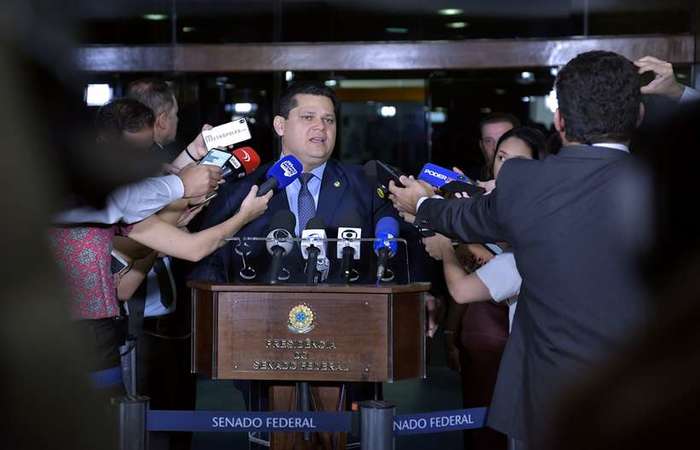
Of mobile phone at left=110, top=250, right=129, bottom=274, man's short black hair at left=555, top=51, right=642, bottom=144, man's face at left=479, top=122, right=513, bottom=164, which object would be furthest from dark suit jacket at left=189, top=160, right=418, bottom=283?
man's face at left=479, top=122, right=513, bottom=164

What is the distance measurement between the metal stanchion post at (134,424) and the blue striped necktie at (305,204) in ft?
3.82

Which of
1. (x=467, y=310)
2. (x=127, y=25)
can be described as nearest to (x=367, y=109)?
(x=127, y=25)

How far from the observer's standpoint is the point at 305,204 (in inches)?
181

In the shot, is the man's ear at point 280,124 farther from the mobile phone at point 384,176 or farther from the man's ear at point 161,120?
the man's ear at point 161,120

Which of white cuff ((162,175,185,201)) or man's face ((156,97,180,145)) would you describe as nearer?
white cuff ((162,175,185,201))

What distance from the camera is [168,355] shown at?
5.31 m

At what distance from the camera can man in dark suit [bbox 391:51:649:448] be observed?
8.67ft

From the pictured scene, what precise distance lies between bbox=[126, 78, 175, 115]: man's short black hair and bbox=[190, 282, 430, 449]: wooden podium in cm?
213

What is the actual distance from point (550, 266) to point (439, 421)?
1.17m

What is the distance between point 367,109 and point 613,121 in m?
6.43

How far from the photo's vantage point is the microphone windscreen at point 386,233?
3.88 meters

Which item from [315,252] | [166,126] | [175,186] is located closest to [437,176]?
[315,252]

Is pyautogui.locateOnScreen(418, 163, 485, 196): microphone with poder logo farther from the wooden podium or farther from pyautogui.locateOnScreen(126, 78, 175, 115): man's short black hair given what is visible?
pyautogui.locateOnScreen(126, 78, 175, 115): man's short black hair

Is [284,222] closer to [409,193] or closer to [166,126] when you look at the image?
[409,193]
